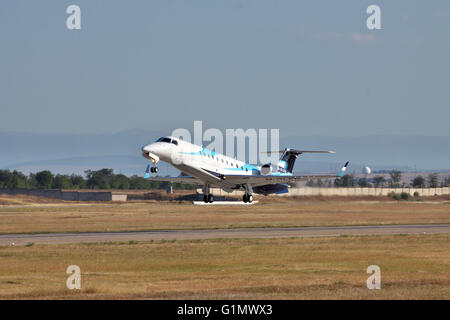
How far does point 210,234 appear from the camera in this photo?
6166 centimetres

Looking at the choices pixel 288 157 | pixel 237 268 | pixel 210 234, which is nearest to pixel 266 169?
pixel 210 234

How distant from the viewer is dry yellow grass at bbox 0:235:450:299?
105 ft

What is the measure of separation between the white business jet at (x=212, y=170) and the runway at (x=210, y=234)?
142 inches

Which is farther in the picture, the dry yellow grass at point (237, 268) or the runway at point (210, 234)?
the runway at point (210, 234)

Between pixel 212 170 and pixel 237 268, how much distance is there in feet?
64.8

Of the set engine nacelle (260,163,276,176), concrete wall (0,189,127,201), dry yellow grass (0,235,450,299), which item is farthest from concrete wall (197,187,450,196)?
dry yellow grass (0,235,450,299)

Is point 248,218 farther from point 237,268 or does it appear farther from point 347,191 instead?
point 237,268

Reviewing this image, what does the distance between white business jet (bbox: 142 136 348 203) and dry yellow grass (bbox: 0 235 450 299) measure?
622 cm

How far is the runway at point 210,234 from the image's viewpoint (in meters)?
57.2

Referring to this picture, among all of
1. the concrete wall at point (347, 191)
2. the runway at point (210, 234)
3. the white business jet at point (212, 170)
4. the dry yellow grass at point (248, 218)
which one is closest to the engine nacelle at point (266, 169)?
the white business jet at point (212, 170)

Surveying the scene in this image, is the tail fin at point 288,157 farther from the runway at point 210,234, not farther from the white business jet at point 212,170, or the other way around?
the runway at point 210,234

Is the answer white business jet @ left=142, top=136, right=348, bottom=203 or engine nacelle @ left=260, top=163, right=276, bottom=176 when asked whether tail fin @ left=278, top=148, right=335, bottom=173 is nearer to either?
white business jet @ left=142, top=136, right=348, bottom=203

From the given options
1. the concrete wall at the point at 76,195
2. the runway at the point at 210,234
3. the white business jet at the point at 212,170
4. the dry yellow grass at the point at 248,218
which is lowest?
the runway at the point at 210,234
